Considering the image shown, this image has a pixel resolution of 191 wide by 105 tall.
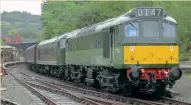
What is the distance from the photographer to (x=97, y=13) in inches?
1588

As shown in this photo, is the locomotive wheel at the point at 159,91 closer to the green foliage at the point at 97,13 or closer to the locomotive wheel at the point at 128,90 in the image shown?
the locomotive wheel at the point at 128,90

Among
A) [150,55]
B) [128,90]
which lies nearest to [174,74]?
[150,55]

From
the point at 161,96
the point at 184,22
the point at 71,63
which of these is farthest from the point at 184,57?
the point at 161,96

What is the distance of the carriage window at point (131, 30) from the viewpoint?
16094 millimetres

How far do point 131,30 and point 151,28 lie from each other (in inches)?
29.0

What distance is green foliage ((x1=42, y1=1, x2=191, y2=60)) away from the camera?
31453 millimetres

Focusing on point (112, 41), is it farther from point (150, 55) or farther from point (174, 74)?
point (174, 74)

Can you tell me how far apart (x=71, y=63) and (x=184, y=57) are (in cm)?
1153

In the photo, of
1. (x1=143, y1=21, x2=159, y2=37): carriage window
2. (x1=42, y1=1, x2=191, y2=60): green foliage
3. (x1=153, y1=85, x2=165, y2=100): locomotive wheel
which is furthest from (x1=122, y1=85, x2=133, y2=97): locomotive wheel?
(x1=42, y1=1, x2=191, y2=60): green foliage

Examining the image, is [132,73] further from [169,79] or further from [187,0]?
[187,0]

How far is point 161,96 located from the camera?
56.4ft

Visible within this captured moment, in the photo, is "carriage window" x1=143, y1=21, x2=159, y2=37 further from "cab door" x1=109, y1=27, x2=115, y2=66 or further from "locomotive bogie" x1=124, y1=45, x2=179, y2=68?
"cab door" x1=109, y1=27, x2=115, y2=66

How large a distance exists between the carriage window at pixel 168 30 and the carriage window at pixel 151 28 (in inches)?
13.0

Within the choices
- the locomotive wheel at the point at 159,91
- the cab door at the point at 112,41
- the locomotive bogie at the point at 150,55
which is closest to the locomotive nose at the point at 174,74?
the locomotive bogie at the point at 150,55
